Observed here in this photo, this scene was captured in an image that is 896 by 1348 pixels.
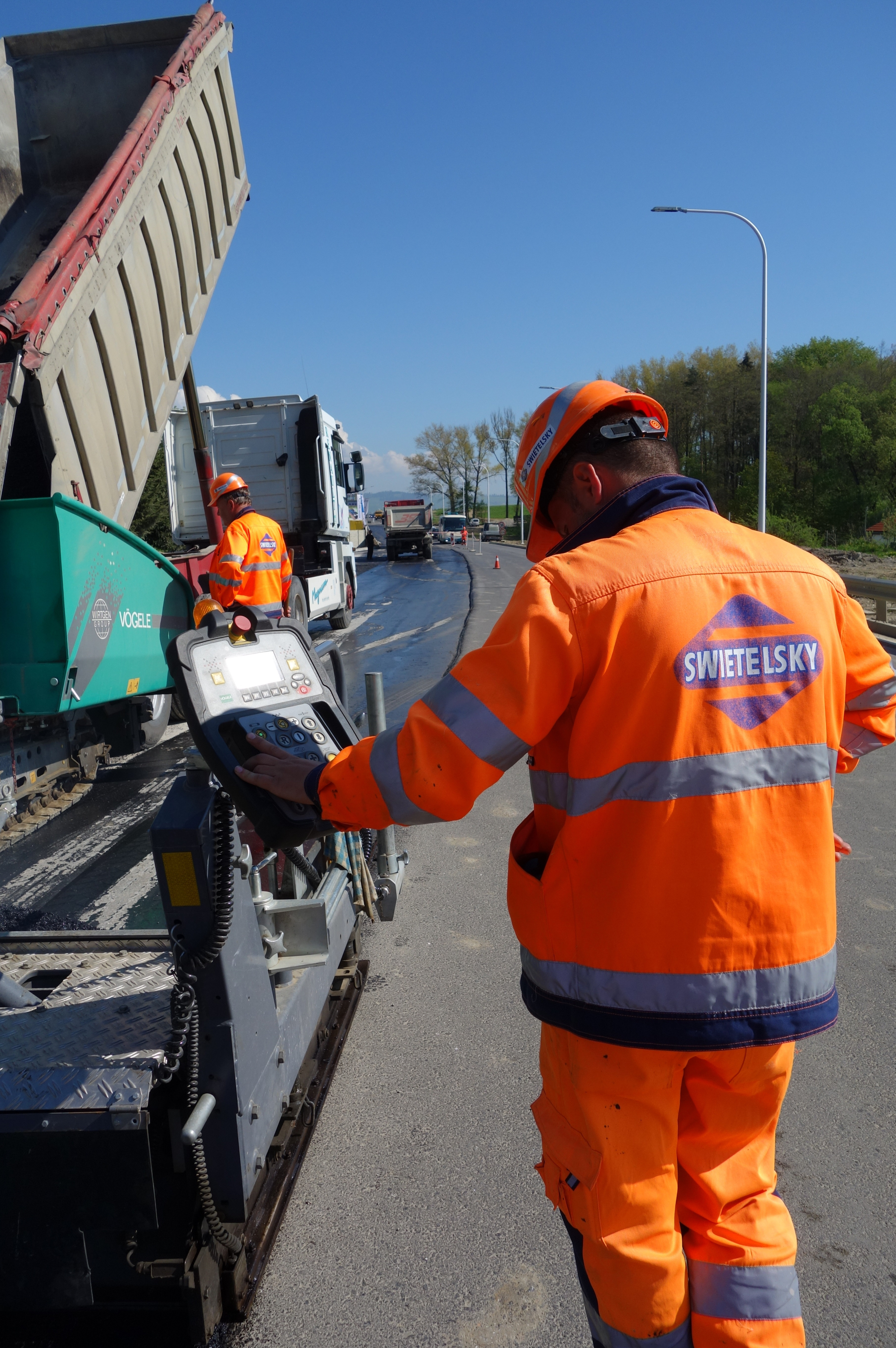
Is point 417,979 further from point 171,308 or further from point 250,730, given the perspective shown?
point 171,308

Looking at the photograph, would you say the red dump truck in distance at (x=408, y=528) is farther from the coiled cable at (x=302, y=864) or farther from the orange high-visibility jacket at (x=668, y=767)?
the orange high-visibility jacket at (x=668, y=767)

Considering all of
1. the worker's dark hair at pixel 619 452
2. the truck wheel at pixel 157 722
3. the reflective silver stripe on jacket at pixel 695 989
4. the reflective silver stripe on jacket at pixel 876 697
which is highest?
the worker's dark hair at pixel 619 452

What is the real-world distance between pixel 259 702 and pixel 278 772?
0.32 m

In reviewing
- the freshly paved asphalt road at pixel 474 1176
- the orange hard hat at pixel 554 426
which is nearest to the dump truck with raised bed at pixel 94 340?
the freshly paved asphalt road at pixel 474 1176

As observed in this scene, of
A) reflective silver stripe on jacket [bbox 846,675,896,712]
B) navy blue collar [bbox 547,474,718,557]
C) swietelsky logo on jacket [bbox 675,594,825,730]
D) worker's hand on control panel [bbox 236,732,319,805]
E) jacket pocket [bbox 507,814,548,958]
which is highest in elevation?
navy blue collar [bbox 547,474,718,557]

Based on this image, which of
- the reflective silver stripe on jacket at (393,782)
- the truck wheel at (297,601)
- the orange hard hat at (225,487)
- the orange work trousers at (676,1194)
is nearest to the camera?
the orange work trousers at (676,1194)

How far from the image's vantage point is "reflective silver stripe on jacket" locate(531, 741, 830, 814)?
147 cm

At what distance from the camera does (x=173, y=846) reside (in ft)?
6.30

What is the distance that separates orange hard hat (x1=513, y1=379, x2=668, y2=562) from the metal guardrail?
1104cm

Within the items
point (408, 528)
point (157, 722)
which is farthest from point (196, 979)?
point (408, 528)

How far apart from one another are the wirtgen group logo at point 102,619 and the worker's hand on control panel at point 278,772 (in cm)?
255

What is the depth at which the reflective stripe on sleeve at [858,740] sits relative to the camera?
6.32 feet

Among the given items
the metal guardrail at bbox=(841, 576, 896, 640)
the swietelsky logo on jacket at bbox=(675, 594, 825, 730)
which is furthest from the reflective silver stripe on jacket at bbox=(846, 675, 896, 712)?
the metal guardrail at bbox=(841, 576, 896, 640)

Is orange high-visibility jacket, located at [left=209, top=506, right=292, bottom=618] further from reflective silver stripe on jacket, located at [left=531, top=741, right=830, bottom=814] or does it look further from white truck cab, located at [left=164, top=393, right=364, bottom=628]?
white truck cab, located at [left=164, top=393, right=364, bottom=628]
